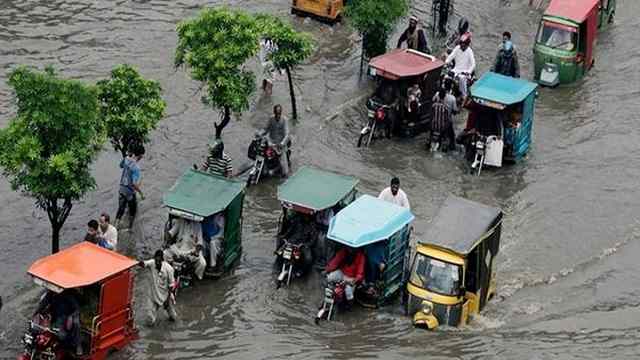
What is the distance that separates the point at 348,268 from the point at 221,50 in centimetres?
622

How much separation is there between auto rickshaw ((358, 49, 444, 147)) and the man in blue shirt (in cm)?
605

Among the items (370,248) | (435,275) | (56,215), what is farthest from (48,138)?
(435,275)

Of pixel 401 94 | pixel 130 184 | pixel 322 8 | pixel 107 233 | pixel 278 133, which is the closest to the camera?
pixel 107 233

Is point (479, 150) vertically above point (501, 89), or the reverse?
point (501, 89)

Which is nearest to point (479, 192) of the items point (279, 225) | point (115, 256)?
point (279, 225)

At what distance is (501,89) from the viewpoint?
26.0 meters

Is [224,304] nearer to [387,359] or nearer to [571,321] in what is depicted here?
[387,359]

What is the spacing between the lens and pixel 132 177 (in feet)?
74.3

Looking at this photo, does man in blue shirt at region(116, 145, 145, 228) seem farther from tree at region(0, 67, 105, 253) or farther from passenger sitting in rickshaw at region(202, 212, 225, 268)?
passenger sitting in rickshaw at region(202, 212, 225, 268)

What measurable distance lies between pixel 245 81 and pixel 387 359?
8050 mm

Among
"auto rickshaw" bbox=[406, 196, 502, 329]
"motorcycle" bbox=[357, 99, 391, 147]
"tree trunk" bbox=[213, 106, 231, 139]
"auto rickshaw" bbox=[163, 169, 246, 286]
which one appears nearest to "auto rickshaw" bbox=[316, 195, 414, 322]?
"auto rickshaw" bbox=[406, 196, 502, 329]

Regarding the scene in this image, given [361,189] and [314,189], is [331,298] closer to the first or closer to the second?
[314,189]

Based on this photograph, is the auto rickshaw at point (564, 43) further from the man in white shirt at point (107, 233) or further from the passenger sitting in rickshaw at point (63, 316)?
the passenger sitting in rickshaw at point (63, 316)

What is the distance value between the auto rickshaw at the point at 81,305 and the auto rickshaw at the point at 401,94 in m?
9.53
